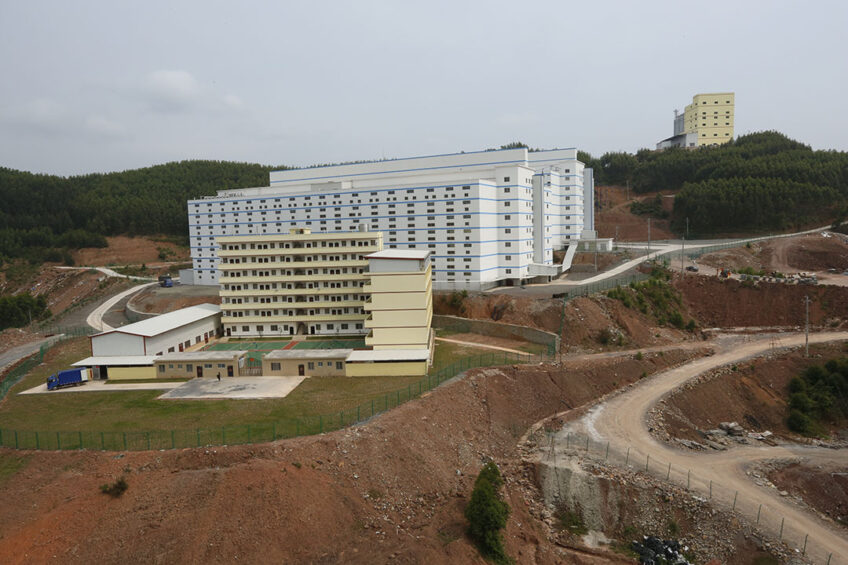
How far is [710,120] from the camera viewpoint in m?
132

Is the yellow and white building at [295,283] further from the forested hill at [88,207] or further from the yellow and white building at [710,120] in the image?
the yellow and white building at [710,120]

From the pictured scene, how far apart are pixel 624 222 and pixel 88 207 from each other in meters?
133

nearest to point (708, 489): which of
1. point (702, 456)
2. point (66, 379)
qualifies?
point (702, 456)

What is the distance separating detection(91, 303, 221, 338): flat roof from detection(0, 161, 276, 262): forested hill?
82.0 meters

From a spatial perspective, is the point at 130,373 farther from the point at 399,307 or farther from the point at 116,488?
the point at 399,307

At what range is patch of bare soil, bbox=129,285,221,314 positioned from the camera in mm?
64625

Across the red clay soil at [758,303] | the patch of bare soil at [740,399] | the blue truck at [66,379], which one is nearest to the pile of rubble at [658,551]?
the patch of bare soil at [740,399]

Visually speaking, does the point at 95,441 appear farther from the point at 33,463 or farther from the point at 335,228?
the point at 335,228

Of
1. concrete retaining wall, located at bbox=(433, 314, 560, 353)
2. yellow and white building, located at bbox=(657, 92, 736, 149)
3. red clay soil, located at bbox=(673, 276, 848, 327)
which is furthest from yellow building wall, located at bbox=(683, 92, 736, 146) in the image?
concrete retaining wall, located at bbox=(433, 314, 560, 353)

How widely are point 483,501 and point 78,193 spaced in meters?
160

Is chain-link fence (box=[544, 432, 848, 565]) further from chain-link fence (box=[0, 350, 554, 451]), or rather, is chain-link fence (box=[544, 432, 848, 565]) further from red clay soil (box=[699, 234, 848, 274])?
red clay soil (box=[699, 234, 848, 274])

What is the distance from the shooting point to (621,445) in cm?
3112

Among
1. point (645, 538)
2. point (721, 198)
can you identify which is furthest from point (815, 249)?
point (645, 538)

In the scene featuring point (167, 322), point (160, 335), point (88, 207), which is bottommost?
point (160, 335)
